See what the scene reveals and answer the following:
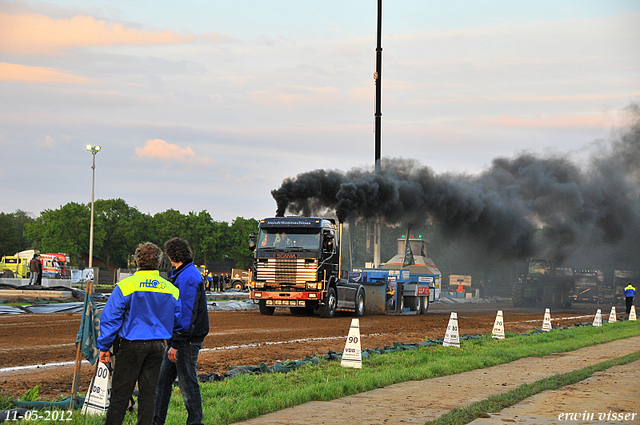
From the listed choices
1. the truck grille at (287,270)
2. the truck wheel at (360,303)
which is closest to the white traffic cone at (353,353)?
the truck grille at (287,270)

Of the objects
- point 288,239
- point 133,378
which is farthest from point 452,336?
point 133,378

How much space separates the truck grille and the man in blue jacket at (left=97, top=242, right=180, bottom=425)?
18699 mm

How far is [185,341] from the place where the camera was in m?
6.53

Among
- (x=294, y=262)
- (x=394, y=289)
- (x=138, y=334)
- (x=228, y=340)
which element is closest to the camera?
(x=138, y=334)

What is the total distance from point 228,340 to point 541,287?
34.7 metres

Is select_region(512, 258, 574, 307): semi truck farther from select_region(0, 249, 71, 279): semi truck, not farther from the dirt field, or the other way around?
select_region(0, 249, 71, 279): semi truck

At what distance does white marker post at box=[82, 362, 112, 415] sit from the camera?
6645 mm

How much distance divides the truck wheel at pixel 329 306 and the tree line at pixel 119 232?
209ft

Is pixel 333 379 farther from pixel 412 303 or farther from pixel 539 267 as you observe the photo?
pixel 539 267

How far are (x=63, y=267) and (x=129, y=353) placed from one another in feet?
189

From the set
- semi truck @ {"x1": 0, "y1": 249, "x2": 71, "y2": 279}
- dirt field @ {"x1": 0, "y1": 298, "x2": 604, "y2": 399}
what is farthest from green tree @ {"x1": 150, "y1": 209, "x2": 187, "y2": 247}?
dirt field @ {"x1": 0, "y1": 298, "x2": 604, "y2": 399}

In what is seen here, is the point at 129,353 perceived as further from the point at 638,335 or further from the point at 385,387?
the point at 638,335

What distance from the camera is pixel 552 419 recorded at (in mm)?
8031

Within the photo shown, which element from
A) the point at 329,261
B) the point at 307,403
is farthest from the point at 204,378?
the point at 329,261
